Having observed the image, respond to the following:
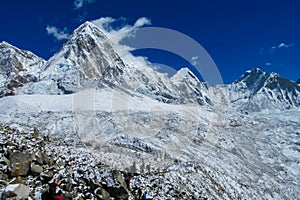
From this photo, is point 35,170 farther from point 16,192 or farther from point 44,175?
point 16,192

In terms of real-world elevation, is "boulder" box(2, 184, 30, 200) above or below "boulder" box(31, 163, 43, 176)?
below

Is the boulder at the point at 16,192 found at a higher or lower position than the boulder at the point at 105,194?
higher

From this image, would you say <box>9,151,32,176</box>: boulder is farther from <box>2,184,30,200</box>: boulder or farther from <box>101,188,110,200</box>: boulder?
<box>101,188,110,200</box>: boulder

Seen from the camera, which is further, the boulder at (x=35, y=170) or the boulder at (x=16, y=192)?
the boulder at (x=35, y=170)

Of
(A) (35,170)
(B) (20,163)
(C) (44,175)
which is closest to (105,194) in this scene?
(C) (44,175)

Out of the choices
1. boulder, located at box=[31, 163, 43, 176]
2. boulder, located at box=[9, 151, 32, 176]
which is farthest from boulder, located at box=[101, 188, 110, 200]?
boulder, located at box=[9, 151, 32, 176]

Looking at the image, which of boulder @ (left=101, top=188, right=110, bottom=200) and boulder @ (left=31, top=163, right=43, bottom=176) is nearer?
boulder @ (left=31, top=163, right=43, bottom=176)

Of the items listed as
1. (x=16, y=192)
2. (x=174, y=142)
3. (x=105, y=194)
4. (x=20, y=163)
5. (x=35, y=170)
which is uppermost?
(x=20, y=163)

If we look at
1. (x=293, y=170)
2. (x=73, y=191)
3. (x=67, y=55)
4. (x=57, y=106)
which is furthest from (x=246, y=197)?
(x=67, y=55)

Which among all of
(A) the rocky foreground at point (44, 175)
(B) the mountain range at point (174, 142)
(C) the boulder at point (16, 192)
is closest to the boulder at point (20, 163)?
(A) the rocky foreground at point (44, 175)

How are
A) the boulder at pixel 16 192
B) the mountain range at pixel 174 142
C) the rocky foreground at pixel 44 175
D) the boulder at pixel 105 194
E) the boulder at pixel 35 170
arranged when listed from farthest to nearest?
the mountain range at pixel 174 142
the boulder at pixel 105 194
the boulder at pixel 35 170
the rocky foreground at pixel 44 175
the boulder at pixel 16 192

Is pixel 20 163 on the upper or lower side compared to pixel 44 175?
upper

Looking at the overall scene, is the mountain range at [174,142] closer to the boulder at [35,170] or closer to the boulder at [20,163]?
the boulder at [35,170]

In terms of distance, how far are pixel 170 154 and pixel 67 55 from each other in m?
157
